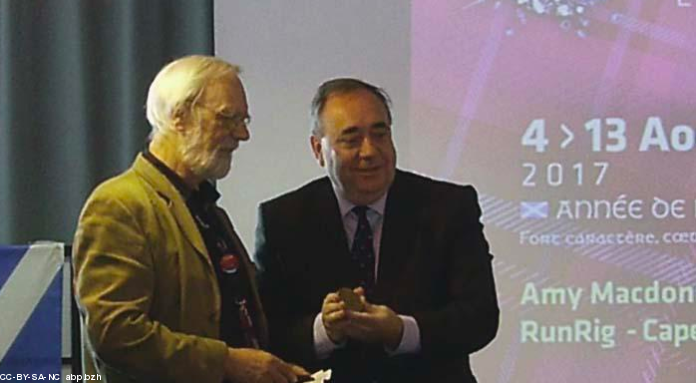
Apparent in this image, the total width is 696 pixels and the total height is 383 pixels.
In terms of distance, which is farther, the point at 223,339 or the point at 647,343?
the point at 647,343

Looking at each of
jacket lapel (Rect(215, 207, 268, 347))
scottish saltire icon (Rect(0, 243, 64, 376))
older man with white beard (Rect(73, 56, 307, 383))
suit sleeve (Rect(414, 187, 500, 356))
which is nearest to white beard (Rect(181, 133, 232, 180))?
older man with white beard (Rect(73, 56, 307, 383))

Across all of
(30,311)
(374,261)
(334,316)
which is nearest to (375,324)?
(334,316)

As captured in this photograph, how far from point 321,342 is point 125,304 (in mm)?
456

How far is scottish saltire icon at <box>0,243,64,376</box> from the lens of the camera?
2.94 metres

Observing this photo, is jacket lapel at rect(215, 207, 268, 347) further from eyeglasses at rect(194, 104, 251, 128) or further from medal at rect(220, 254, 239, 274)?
eyeglasses at rect(194, 104, 251, 128)

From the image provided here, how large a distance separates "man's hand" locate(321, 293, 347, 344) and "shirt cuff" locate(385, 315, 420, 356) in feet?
0.37

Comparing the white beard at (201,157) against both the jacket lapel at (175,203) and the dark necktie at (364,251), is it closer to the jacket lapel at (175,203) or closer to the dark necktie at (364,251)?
the jacket lapel at (175,203)

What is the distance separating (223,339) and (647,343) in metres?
1.83

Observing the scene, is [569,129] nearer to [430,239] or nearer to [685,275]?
[685,275]

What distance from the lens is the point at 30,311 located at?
296 cm

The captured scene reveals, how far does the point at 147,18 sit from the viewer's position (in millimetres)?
3861

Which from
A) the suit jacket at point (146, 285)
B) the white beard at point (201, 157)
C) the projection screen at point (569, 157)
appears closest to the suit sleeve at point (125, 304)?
the suit jacket at point (146, 285)

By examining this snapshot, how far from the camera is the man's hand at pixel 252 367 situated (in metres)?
1.94

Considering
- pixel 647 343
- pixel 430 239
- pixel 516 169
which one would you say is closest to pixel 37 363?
pixel 430 239
